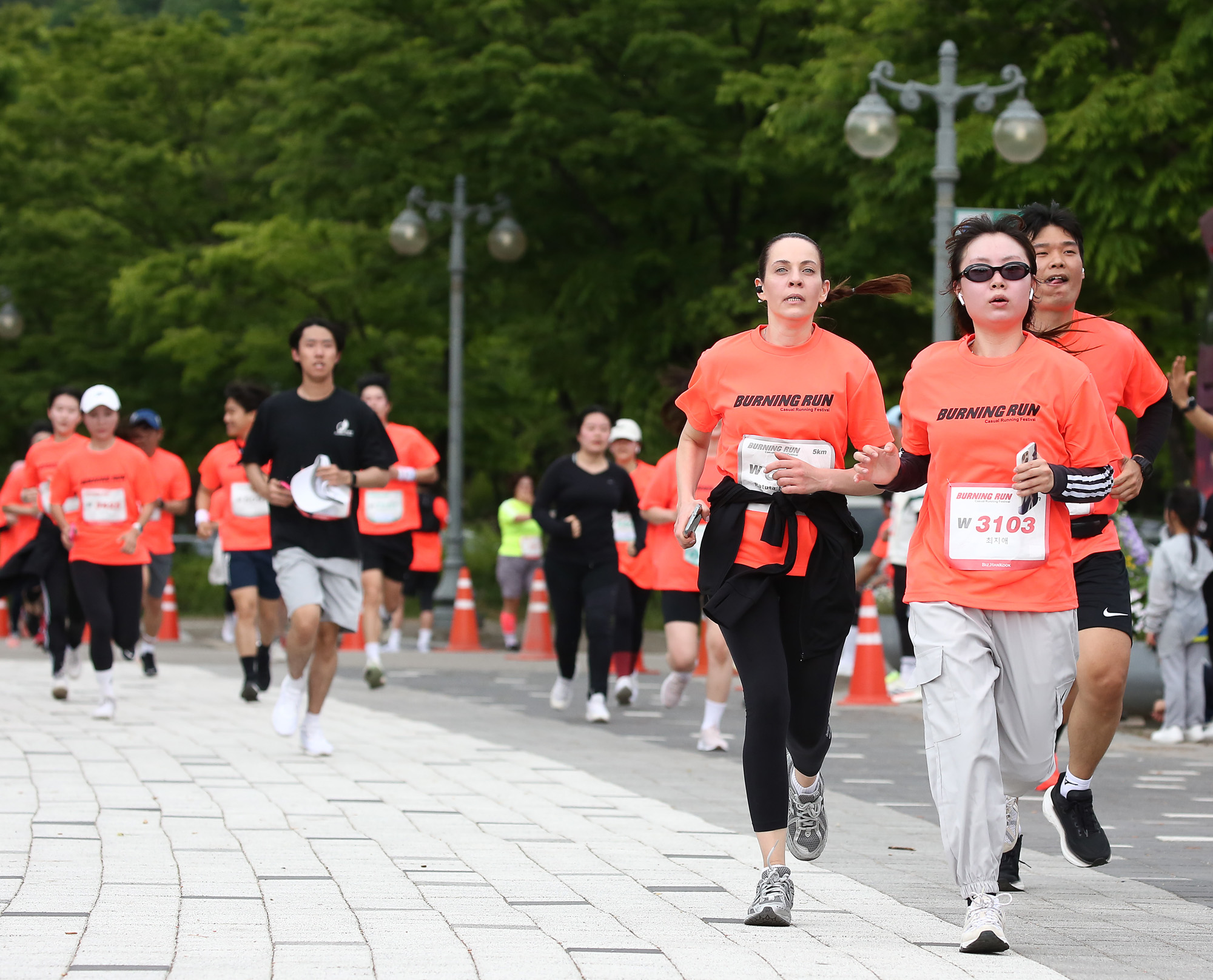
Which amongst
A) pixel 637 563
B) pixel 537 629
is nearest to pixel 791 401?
pixel 637 563

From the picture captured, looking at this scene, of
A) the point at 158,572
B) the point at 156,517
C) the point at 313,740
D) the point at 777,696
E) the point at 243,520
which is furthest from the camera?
the point at 158,572

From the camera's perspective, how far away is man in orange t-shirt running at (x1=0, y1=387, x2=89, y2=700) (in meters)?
12.9

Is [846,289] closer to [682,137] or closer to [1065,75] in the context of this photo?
[1065,75]

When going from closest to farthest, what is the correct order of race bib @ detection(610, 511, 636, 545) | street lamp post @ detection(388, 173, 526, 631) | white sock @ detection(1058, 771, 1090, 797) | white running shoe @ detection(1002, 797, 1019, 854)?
1. white running shoe @ detection(1002, 797, 1019, 854)
2. white sock @ detection(1058, 771, 1090, 797)
3. race bib @ detection(610, 511, 636, 545)
4. street lamp post @ detection(388, 173, 526, 631)

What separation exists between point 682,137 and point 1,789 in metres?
17.2

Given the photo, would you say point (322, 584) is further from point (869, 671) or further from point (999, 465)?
point (869, 671)

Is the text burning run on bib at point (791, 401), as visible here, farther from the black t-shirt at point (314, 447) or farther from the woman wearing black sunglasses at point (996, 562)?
the black t-shirt at point (314, 447)

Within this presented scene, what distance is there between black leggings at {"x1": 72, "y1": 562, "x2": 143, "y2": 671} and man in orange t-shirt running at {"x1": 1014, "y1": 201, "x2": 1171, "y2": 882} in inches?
268

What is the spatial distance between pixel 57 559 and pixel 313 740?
4.38 meters

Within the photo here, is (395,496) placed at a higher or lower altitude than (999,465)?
lower

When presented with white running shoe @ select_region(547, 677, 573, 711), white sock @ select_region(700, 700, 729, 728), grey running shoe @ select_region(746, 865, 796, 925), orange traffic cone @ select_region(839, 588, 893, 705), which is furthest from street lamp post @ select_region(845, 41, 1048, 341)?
grey running shoe @ select_region(746, 865, 796, 925)

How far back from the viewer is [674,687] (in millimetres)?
12258

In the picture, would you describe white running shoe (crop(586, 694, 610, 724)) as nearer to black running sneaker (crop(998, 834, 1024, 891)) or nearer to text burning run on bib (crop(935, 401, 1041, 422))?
Answer: black running sneaker (crop(998, 834, 1024, 891))

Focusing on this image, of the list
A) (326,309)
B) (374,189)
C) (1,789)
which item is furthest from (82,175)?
(1,789)
